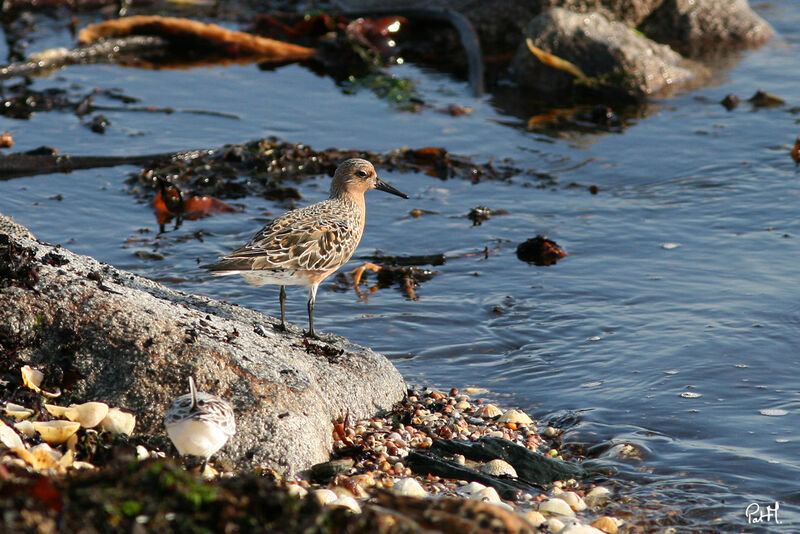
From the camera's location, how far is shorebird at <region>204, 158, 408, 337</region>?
6.30m

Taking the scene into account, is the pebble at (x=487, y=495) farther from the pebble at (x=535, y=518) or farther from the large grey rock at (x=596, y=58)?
the large grey rock at (x=596, y=58)

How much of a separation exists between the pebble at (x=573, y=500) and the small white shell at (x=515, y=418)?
0.93 meters

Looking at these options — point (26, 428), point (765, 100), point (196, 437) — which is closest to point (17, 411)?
point (26, 428)

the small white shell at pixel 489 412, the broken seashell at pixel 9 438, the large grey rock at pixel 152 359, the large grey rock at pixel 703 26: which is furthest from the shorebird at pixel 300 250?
the large grey rock at pixel 703 26

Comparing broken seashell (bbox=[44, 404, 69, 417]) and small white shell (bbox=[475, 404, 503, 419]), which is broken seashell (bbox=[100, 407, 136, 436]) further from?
small white shell (bbox=[475, 404, 503, 419])

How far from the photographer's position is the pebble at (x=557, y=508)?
5.10 m

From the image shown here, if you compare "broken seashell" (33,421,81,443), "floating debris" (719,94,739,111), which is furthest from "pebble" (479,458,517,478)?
"floating debris" (719,94,739,111)

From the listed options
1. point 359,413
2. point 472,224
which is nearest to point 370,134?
point 472,224

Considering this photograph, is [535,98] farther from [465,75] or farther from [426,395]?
[426,395]

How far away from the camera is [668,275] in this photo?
8547 millimetres

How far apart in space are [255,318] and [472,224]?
3.75 m

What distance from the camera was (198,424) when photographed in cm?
454

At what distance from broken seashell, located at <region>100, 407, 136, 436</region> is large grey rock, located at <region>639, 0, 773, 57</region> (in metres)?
12.4

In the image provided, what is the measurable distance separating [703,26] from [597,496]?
1158 cm
